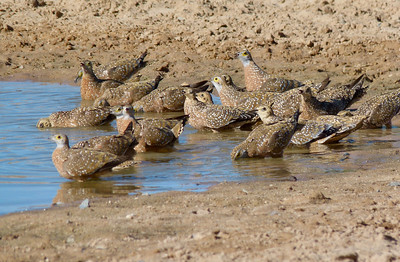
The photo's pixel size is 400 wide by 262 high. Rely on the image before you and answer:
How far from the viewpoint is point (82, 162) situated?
7.90 metres

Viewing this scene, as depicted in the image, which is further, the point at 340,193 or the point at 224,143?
the point at 224,143

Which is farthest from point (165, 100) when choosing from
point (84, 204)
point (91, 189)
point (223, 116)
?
point (84, 204)

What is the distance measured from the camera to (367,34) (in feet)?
51.0

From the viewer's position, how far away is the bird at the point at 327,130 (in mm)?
9734

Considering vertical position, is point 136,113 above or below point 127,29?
below

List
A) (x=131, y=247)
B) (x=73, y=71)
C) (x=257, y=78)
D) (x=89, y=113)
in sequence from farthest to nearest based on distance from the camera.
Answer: (x=73, y=71) → (x=257, y=78) → (x=89, y=113) → (x=131, y=247)

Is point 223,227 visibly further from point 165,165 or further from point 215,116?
point 215,116

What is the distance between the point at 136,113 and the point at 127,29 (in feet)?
16.8

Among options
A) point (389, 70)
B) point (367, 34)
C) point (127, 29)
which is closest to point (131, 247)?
point (389, 70)

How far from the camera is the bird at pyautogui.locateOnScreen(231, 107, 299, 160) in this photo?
9.02m

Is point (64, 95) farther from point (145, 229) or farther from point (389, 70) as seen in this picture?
point (145, 229)

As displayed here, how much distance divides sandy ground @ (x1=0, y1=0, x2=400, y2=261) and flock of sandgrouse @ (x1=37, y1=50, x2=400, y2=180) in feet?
4.13

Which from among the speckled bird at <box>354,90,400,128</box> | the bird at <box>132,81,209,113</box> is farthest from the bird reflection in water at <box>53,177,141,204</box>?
the bird at <box>132,81,209,113</box>

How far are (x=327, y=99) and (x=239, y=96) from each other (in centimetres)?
154
